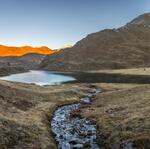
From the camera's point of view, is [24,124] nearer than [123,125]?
No

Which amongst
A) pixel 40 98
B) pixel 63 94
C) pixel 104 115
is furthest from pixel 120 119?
pixel 63 94

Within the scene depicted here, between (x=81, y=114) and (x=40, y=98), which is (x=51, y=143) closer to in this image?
(x=81, y=114)

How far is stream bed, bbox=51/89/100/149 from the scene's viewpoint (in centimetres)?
2974

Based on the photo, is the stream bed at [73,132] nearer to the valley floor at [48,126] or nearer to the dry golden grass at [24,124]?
the valley floor at [48,126]

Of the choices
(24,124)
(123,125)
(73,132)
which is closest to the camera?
(123,125)

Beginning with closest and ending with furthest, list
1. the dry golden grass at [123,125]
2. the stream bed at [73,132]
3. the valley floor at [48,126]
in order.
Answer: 1. the valley floor at [48,126]
2. the dry golden grass at [123,125]
3. the stream bed at [73,132]

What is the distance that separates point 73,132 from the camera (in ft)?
113

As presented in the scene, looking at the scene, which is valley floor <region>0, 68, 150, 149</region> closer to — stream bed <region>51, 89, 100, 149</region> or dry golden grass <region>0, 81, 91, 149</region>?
dry golden grass <region>0, 81, 91, 149</region>

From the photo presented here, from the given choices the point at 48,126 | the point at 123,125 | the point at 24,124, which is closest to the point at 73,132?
the point at 48,126

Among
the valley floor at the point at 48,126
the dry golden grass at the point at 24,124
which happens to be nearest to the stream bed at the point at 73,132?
the valley floor at the point at 48,126

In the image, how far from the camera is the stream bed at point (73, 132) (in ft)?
97.6

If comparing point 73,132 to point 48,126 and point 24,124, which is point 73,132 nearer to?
point 48,126

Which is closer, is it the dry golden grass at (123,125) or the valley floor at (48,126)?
the valley floor at (48,126)

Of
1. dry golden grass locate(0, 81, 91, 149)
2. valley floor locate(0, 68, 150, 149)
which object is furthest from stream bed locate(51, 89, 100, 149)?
dry golden grass locate(0, 81, 91, 149)
